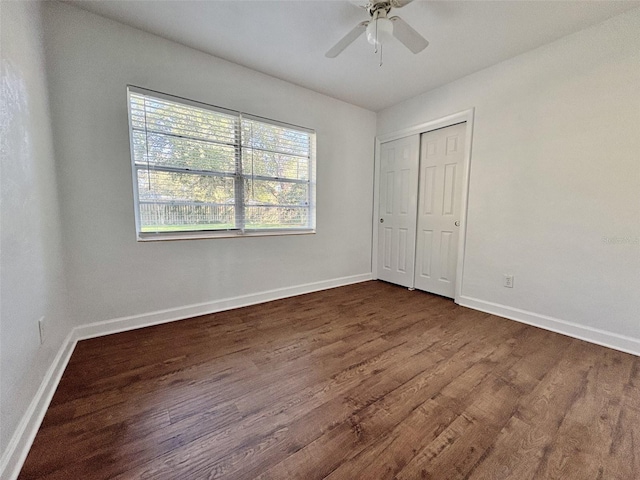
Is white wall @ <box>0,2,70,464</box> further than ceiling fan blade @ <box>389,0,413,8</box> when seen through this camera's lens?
No

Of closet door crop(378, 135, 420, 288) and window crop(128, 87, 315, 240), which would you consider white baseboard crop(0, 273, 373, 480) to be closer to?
closet door crop(378, 135, 420, 288)

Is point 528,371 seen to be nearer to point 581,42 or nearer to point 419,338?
point 419,338

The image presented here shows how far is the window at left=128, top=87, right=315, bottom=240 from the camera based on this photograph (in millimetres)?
2219

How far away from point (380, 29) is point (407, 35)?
198mm

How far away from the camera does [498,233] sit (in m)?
2.58

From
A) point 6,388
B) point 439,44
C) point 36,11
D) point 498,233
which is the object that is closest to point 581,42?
point 439,44

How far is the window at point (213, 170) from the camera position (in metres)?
2.22

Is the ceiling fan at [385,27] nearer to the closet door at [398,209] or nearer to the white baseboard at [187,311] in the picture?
the closet door at [398,209]

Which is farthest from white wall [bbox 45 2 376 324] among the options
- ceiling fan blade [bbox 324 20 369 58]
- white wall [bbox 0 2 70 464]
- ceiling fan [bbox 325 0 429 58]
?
ceiling fan [bbox 325 0 429 58]

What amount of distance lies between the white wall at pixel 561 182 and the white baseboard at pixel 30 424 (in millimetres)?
3369

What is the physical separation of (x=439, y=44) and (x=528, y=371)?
8.66ft

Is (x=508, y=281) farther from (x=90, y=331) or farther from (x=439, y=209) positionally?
(x=90, y=331)

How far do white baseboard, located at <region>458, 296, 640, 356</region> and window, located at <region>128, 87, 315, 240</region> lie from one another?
2142mm

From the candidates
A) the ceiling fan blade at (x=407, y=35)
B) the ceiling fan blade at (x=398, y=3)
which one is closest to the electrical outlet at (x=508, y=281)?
the ceiling fan blade at (x=407, y=35)
